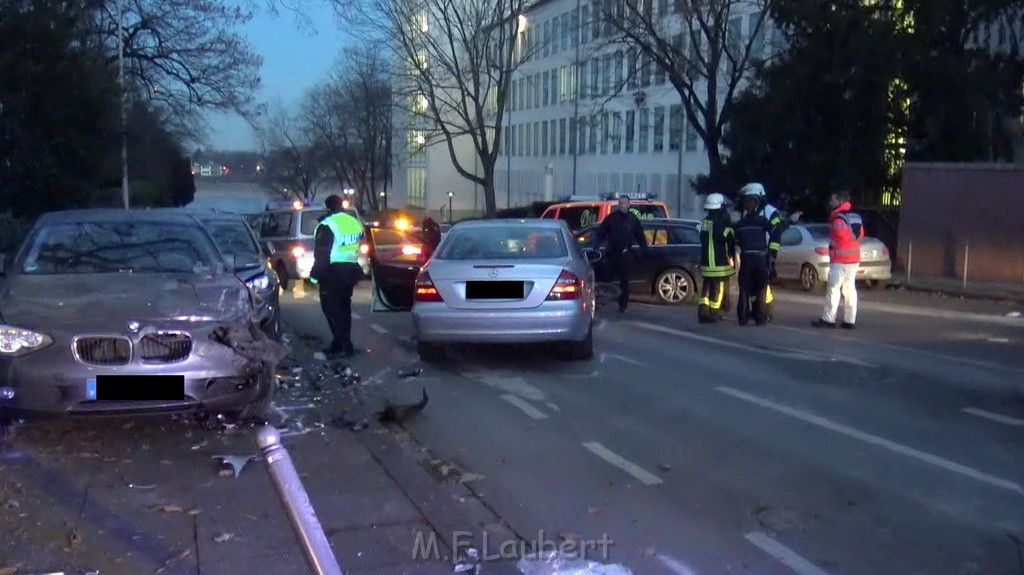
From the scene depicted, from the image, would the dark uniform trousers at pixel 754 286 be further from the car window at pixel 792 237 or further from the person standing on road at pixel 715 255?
the car window at pixel 792 237

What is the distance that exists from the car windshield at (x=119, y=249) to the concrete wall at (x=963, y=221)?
56.5 ft

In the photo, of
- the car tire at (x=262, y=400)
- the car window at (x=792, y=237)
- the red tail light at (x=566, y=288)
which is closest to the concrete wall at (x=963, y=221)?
the car window at (x=792, y=237)

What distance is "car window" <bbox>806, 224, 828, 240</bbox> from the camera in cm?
2311

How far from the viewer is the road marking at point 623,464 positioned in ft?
23.3

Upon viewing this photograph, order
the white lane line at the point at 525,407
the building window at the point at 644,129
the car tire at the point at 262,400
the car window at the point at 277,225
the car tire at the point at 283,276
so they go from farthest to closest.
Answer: the building window at the point at 644,129 → the car window at the point at 277,225 → the car tire at the point at 283,276 → the white lane line at the point at 525,407 → the car tire at the point at 262,400

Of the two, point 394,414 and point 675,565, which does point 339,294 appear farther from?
point 675,565

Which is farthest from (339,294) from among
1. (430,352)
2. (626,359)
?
(626,359)

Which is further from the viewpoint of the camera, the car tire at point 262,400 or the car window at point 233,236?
the car window at point 233,236

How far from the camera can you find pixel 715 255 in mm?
14969

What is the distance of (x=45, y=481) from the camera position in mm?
6863

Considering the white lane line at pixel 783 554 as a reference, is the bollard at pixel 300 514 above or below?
above

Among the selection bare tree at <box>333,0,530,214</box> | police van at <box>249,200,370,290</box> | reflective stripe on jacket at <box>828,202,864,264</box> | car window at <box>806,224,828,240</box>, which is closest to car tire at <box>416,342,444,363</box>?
reflective stripe on jacket at <box>828,202,864,264</box>

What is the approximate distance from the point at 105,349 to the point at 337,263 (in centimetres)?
464

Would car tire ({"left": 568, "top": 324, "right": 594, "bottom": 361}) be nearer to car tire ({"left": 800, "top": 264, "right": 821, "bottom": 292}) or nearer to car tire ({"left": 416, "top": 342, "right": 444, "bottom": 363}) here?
car tire ({"left": 416, "top": 342, "right": 444, "bottom": 363})
